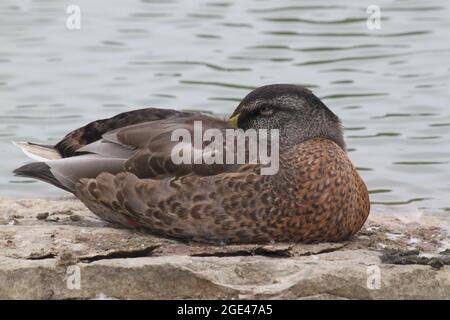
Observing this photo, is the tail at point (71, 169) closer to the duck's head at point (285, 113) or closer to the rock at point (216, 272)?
the rock at point (216, 272)

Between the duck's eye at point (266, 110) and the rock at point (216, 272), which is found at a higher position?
the duck's eye at point (266, 110)

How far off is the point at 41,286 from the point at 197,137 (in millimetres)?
1390

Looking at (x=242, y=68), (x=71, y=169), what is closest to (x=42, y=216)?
(x=71, y=169)

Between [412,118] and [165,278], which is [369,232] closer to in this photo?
[165,278]

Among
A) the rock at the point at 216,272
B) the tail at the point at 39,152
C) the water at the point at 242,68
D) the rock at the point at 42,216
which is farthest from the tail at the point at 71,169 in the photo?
the water at the point at 242,68

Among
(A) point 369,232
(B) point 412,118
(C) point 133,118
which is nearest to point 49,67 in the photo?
(B) point 412,118

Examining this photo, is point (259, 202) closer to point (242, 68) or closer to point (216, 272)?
point (216, 272)

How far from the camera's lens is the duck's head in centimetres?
695

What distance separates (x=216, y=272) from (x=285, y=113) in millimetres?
1338

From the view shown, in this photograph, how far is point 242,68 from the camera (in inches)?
482

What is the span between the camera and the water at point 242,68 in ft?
33.4

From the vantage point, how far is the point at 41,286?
236 inches

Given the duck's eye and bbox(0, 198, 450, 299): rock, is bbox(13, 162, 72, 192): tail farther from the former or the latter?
the duck's eye

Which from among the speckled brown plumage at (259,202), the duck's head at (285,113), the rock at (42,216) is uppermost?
the duck's head at (285,113)
